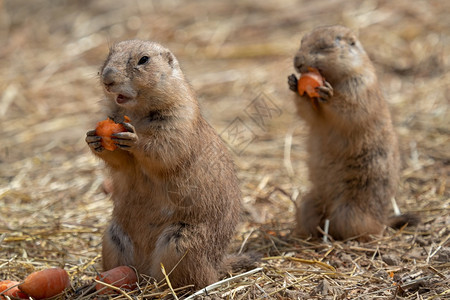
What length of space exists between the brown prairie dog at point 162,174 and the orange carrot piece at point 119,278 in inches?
5.3

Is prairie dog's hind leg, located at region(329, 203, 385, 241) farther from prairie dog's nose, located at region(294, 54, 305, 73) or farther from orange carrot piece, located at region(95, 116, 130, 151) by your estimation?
orange carrot piece, located at region(95, 116, 130, 151)

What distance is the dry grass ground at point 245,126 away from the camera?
5.34 metres

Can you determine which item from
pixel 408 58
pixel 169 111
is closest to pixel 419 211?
pixel 169 111

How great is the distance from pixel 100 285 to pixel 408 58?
867 cm

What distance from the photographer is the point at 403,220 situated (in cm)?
646

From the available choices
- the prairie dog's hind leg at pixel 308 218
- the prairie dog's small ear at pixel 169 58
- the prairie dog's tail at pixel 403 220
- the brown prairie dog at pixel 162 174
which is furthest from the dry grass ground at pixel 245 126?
the prairie dog's small ear at pixel 169 58

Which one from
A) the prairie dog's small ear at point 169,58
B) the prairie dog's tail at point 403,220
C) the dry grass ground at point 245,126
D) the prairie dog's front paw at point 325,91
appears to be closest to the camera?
the prairie dog's small ear at point 169,58

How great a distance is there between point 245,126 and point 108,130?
521 centimetres

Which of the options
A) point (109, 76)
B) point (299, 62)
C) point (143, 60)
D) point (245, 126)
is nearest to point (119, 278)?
point (109, 76)

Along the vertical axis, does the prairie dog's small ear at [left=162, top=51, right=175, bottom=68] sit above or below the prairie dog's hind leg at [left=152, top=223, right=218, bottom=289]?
above

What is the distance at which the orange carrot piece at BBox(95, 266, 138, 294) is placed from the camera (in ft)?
15.5

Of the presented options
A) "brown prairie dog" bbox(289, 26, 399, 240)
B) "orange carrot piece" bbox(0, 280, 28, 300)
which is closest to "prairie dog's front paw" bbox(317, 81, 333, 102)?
"brown prairie dog" bbox(289, 26, 399, 240)

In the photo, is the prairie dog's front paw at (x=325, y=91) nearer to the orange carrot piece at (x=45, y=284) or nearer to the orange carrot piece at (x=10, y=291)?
the orange carrot piece at (x=45, y=284)

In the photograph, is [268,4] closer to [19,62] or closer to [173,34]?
[173,34]
